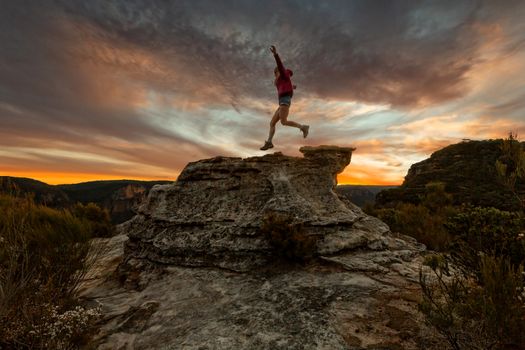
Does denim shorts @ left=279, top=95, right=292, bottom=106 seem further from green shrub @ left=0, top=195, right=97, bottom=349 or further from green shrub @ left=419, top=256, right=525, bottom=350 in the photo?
Answer: green shrub @ left=0, top=195, right=97, bottom=349

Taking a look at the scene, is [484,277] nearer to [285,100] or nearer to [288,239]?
[288,239]

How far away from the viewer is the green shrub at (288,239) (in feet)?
20.0

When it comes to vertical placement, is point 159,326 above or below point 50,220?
below

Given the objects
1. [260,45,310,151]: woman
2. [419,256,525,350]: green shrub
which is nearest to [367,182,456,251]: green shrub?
[419,256,525,350]: green shrub

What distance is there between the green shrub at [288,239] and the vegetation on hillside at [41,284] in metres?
3.56

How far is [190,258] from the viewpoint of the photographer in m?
6.77

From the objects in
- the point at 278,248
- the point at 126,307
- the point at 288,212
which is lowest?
the point at 126,307

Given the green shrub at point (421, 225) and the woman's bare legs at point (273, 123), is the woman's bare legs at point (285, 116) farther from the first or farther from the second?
the green shrub at point (421, 225)

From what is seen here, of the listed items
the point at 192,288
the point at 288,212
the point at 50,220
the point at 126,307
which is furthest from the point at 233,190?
the point at 50,220

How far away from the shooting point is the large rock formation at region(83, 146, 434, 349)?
409 cm

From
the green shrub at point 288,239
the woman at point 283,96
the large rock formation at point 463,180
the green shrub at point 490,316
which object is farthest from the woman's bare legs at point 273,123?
the large rock formation at point 463,180

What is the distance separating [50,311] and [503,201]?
82.4 feet

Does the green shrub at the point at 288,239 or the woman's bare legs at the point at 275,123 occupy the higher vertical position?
the woman's bare legs at the point at 275,123

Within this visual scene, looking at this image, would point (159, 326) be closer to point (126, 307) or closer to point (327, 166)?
point (126, 307)
